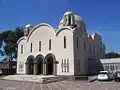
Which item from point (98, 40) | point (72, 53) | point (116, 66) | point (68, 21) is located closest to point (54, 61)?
point (72, 53)

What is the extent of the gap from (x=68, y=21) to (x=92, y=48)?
9.69 metres

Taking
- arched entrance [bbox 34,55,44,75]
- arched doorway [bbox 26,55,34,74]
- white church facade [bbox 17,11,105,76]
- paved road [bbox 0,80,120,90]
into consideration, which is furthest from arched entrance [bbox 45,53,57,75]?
paved road [bbox 0,80,120,90]

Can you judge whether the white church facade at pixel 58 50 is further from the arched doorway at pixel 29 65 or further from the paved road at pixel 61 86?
the paved road at pixel 61 86

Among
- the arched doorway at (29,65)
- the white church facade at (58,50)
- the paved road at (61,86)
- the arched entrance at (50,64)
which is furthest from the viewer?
the arched doorway at (29,65)

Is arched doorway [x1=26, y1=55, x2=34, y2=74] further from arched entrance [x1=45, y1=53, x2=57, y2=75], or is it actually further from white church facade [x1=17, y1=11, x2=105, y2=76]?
arched entrance [x1=45, y1=53, x2=57, y2=75]

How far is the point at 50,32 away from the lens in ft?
128

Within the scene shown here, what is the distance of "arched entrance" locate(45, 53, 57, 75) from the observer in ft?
122

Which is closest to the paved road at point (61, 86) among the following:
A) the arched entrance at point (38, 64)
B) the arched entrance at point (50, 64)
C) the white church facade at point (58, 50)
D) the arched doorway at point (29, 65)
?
the white church facade at point (58, 50)

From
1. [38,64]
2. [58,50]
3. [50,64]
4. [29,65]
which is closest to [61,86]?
[58,50]

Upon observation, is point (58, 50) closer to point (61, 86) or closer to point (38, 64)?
point (38, 64)

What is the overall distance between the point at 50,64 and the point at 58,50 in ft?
14.2

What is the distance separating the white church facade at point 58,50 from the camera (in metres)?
35.3

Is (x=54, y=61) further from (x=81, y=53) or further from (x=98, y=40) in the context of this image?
(x=98, y=40)

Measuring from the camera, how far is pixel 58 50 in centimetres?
3688
